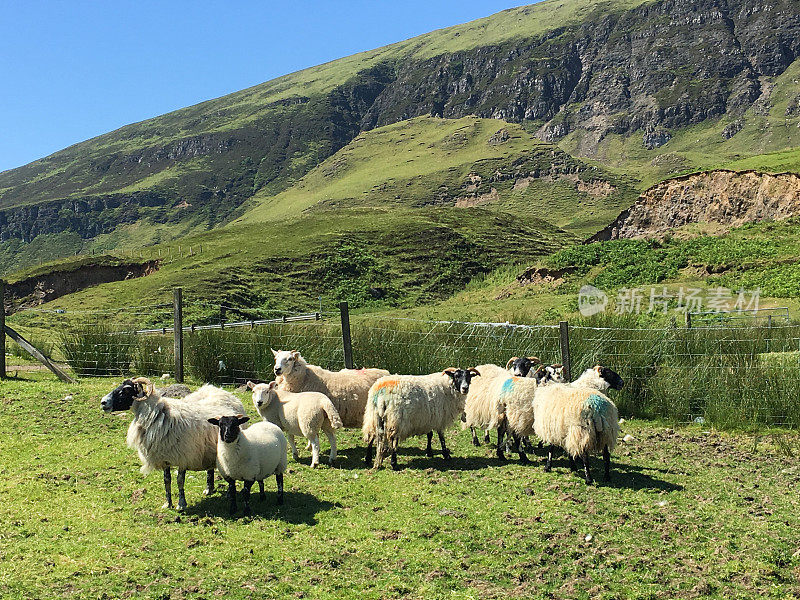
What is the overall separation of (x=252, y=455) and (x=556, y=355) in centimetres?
898

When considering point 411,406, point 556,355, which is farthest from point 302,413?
point 556,355

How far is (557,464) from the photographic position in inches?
395

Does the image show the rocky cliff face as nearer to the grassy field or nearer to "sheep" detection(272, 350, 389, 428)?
the grassy field

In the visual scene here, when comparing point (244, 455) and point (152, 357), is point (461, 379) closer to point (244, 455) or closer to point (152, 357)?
point (244, 455)

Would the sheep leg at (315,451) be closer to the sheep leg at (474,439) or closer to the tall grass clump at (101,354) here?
the sheep leg at (474,439)

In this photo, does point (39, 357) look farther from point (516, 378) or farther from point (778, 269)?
point (778, 269)

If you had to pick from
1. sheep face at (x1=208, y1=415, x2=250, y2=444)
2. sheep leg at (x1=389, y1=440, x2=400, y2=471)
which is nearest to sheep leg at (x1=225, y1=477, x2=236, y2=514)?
sheep face at (x1=208, y1=415, x2=250, y2=444)

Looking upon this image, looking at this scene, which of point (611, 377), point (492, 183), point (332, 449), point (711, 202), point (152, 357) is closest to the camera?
point (332, 449)

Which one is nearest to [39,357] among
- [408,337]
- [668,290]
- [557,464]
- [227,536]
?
[408,337]

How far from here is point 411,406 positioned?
10.0 meters

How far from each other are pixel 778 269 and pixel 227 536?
128 ft

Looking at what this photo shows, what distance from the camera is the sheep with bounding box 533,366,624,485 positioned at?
349 inches

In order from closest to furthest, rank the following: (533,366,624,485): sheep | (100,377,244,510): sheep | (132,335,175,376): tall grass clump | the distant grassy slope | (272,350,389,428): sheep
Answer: (100,377,244,510): sheep, (533,366,624,485): sheep, (272,350,389,428): sheep, (132,335,175,376): tall grass clump, the distant grassy slope

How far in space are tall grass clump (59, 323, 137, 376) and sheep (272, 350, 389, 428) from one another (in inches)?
330
